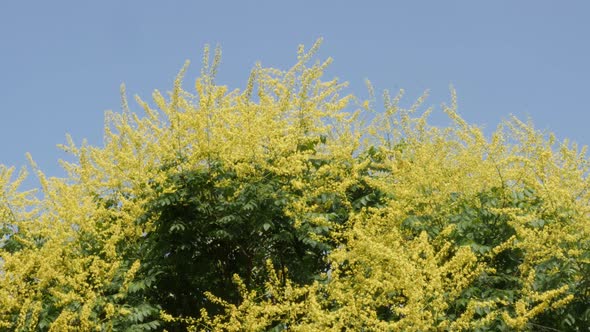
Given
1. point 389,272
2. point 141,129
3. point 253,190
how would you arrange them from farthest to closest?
point 141,129 → point 253,190 → point 389,272

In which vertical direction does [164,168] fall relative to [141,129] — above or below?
below

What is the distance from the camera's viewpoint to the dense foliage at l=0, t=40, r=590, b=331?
6.77 m

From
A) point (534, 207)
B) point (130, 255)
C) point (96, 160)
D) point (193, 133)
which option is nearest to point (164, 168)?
point (193, 133)

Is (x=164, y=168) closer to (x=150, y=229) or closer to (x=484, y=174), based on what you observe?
(x=150, y=229)

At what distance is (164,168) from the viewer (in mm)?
8055

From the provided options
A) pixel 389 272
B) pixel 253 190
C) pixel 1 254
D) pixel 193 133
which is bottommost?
pixel 389 272

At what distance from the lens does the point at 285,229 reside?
7848mm

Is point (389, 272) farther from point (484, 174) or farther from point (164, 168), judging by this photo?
point (164, 168)

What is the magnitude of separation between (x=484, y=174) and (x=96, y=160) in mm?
4847

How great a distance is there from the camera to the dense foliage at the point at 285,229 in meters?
6.77

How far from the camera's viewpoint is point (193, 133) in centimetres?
802

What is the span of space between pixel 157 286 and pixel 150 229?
71cm

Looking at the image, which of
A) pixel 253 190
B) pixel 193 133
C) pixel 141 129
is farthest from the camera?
pixel 141 129

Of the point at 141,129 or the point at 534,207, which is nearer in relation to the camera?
the point at 534,207
